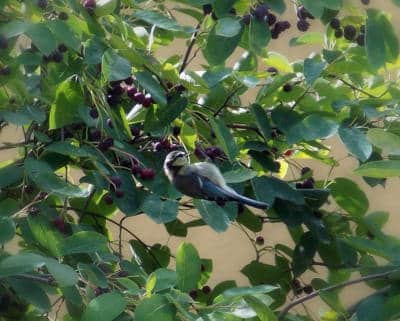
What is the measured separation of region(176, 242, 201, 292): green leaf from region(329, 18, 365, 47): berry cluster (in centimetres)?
69

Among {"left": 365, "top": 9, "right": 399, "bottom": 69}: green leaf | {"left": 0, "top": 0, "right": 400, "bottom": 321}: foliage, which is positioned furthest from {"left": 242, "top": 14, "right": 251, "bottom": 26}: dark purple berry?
{"left": 365, "top": 9, "right": 399, "bottom": 69}: green leaf

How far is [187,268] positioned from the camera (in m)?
1.96

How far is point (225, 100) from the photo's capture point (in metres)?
2.36

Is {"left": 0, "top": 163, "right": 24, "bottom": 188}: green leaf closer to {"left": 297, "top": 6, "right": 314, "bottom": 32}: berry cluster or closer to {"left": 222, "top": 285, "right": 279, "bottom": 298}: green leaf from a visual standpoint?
{"left": 222, "top": 285, "right": 279, "bottom": 298}: green leaf

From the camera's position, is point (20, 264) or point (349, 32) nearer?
point (20, 264)

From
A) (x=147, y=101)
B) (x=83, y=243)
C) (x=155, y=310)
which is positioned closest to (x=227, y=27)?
(x=147, y=101)

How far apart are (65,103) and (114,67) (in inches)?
7.0

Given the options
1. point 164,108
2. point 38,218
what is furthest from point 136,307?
point 164,108

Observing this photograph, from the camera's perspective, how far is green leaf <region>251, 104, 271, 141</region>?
2.30 m

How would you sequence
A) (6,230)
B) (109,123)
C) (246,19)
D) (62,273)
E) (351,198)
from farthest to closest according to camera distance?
(351,198)
(246,19)
(109,123)
(6,230)
(62,273)

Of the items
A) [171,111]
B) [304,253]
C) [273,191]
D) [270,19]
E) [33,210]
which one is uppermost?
[270,19]

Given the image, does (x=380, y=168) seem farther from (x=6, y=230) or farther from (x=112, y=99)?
(x=6, y=230)

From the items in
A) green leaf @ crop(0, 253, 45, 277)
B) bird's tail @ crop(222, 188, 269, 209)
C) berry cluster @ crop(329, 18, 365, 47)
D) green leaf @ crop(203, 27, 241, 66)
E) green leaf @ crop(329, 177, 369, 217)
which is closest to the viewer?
bird's tail @ crop(222, 188, 269, 209)

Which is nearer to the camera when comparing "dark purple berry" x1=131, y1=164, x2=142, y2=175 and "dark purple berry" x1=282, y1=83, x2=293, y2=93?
"dark purple berry" x1=131, y1=164, x2=142, y2=175
